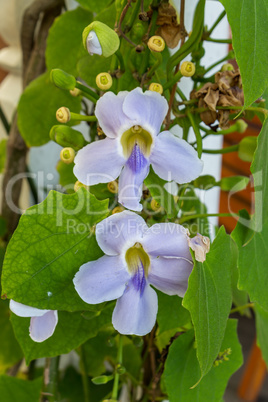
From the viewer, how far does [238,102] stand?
16.3 inches

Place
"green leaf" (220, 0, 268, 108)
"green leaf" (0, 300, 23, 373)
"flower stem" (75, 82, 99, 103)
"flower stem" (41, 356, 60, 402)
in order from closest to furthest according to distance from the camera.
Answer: "green leaf" (220, 0, 268, 108) < "flower stem" (75, 82, 99, 103) < "flower stem" (41, 356, 60, 402) < "green leaf" (0, 300, 23, 373)

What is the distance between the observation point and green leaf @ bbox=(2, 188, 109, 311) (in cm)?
36

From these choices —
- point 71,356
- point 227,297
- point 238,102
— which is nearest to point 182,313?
point 227,297

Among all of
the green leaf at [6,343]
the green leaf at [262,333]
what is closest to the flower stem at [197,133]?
the green leaf at [262,333]

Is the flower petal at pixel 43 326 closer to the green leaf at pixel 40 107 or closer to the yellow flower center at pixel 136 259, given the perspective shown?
the yellow flower center at pixel 136 259

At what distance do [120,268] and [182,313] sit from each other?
10cm

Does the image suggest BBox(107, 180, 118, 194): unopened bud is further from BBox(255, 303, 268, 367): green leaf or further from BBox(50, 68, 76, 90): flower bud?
BBox(255, 303, 268, 367): green leaf

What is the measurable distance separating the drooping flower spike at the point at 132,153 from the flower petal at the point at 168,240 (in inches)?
1.0

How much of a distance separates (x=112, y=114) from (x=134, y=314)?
0.16 metres

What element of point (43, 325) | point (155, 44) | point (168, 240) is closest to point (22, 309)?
point (43, 325)

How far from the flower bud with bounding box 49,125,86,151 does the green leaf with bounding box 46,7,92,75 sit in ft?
0.54

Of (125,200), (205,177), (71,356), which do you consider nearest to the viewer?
(125,200)

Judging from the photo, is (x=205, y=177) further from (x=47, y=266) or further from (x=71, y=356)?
(x=71, y=356)

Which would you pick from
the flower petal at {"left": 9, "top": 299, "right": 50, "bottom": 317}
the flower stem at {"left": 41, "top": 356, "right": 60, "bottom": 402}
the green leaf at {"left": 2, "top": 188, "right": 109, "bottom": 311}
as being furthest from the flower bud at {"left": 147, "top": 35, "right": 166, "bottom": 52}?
the flower stem at {"left": 41, "top": 356, "right": 60, "bottom": 402}
